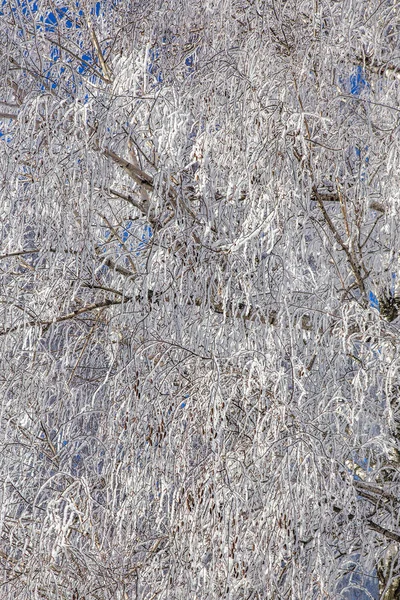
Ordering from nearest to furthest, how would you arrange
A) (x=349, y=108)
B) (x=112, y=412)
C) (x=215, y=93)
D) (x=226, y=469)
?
(x=226, y=469)
(x=112, y=412)
(x=215, y=93)
(x=349, y=108)

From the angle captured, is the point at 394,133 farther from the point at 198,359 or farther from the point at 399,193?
the point at 198,359

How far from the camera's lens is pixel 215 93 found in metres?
3.36

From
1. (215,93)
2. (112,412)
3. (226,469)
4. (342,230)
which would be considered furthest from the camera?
(342,230)

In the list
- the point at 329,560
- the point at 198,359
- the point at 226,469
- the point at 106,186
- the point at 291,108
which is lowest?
the point at 329,560

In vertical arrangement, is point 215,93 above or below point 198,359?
above

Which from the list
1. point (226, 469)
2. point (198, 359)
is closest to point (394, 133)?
point (198, 359)

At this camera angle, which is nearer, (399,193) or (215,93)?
(399,193)

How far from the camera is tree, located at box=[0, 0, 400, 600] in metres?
2.61

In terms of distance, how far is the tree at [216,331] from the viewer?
261 centimetres

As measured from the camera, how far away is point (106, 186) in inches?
124

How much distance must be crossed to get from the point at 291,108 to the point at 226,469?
5.20 ft

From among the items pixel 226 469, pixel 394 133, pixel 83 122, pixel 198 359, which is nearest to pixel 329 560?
pixel 226 469

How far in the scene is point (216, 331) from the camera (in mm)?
3367

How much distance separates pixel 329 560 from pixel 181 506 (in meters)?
0.52
